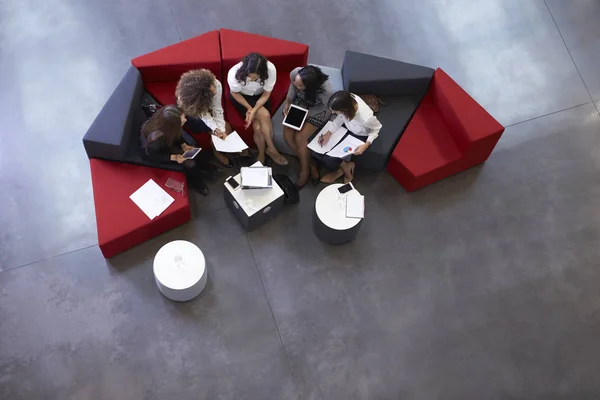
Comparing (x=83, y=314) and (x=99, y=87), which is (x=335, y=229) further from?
(x=99, y=87)

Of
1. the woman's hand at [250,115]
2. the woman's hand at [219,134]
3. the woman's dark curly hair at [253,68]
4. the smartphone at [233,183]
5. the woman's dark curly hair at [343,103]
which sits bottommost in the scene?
the smartphone at [233,183]

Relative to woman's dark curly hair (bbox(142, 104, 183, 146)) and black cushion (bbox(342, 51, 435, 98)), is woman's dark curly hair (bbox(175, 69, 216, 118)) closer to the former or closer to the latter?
woman's dark curly hair (bbox(142, 104, 183, 146))

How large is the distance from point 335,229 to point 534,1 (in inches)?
149

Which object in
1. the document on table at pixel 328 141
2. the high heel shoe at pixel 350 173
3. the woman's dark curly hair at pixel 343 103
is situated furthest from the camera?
the high heel shoe at pixel 350 173

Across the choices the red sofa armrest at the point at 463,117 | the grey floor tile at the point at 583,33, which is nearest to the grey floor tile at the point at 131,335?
the red sofa armrest at the point at 463,117

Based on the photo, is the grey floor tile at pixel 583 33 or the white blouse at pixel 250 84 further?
the grey floor tile at pixel 583 33

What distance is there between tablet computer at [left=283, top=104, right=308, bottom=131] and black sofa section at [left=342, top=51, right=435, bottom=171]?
1.88 ft

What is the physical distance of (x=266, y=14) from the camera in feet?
19.7

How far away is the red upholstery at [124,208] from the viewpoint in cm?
455

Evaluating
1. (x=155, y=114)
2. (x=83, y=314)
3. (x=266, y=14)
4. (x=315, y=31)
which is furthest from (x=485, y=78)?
(x=83, y=314)

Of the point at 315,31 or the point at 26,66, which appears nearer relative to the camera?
the point at 26,66

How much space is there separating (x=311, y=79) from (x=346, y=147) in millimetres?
677

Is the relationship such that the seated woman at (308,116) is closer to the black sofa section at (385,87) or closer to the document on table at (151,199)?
the black sofa section at (385,87)

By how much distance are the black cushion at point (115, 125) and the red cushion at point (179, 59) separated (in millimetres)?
182
